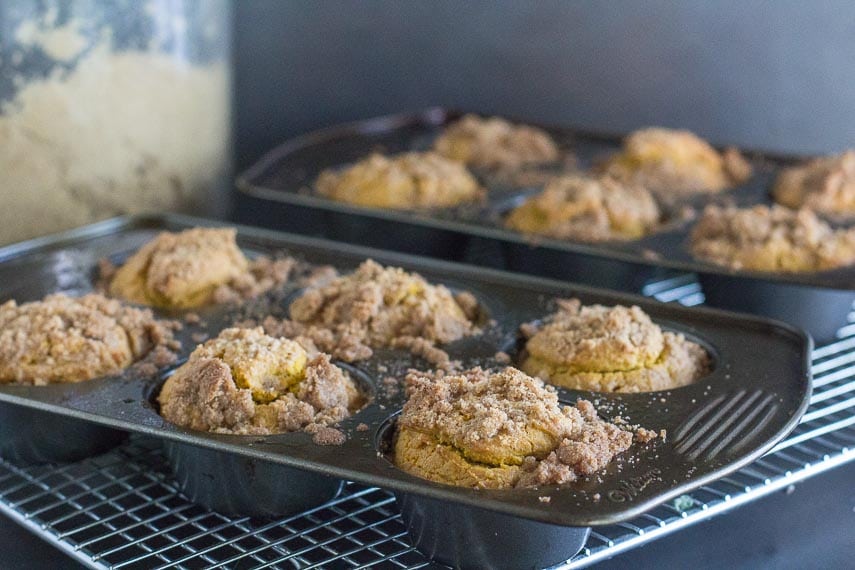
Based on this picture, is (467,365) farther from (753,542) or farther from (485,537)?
(753,542)

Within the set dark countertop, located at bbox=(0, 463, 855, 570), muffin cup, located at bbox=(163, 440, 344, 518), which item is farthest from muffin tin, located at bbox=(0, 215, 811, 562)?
dark countertop, located at bbox=(0, 463, 855, 570)

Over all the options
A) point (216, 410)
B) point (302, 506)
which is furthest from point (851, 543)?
point (216, 410)

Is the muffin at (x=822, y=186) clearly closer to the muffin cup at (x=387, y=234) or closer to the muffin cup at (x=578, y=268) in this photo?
the muffin cup at (x=578, y=268)

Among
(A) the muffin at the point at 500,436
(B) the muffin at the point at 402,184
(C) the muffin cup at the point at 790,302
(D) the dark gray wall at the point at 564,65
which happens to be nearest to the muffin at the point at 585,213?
(B) the muffin at the point at 402,184

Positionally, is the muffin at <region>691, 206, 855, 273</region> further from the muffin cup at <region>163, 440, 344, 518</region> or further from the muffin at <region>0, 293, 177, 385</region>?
the muffin at <region>0, 293, 177, 385</region>

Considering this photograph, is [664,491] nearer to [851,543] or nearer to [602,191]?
[851,543]

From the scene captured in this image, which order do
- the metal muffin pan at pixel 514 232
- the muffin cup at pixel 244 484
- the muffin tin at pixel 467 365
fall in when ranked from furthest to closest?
1. the metal muffin pan at pixel 514 232
2. the muffin cup at pixel 244 484
3. the muffin tin at pixel 467 365
